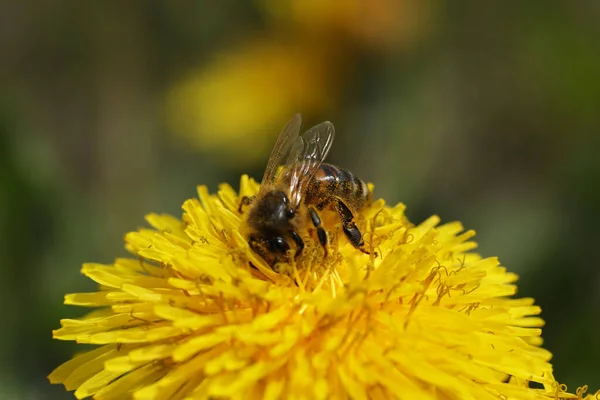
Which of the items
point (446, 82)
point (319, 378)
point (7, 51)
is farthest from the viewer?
point (7, 51)

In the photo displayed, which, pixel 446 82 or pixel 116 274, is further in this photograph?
pixel 446 82

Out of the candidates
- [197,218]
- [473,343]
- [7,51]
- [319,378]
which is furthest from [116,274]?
[7,51]

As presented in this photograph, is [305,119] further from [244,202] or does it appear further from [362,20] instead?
[244,202]

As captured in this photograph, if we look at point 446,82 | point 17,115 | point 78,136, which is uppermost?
point 446,82

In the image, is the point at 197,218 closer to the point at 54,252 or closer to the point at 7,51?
the point at 54,252

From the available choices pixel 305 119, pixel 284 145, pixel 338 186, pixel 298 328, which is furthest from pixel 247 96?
pixel 298 328

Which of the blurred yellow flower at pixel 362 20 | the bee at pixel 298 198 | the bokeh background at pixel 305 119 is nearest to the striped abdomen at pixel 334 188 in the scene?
the bee at pixel 298 198
